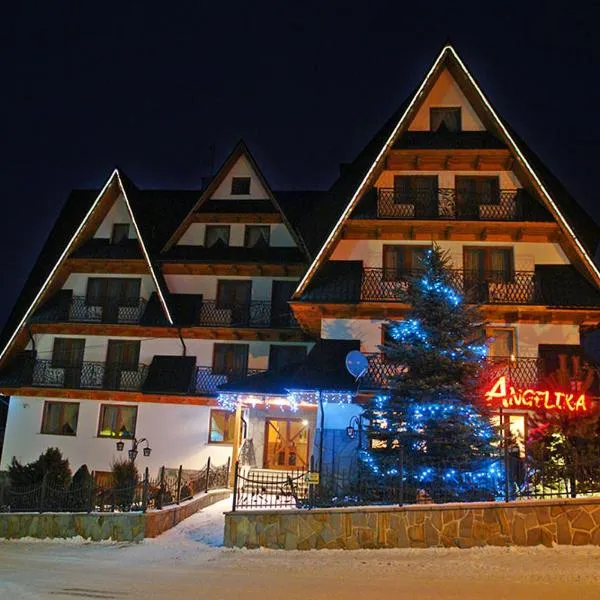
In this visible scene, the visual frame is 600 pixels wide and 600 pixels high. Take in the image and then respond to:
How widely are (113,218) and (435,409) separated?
→ 60.0ft

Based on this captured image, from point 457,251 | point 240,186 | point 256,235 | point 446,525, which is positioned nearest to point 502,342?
point 457,251

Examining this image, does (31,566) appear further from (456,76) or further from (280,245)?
(456,76)

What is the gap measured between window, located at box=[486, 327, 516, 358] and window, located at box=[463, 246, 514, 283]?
177cm

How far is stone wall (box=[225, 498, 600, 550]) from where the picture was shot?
12102 mm

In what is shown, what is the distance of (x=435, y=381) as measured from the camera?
15.3 metres

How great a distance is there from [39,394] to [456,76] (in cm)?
2011

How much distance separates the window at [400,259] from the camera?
70.0ft

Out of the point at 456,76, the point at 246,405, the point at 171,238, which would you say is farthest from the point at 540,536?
the point at 171,238

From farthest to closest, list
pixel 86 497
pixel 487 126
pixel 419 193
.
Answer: pixel 487 126, pixel 419 193, pixel 86 497

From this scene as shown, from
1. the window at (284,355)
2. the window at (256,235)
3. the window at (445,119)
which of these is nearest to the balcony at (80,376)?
the window at (284,355)

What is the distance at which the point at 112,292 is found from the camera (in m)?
27.7

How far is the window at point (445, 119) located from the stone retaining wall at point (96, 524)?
47.0 ft

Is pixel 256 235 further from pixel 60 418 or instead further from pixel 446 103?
pixel 60 418

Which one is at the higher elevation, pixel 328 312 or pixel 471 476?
pixel 328 312
